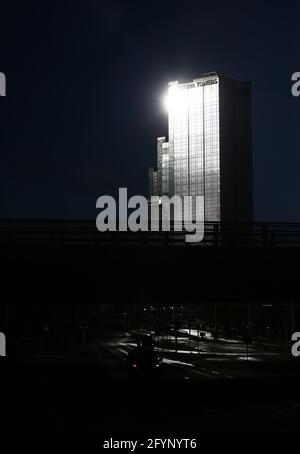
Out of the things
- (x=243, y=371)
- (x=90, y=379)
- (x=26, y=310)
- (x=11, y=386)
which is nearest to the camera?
(x=11, y=386)

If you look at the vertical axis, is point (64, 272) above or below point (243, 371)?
above

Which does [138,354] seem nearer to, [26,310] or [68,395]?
[68,395]

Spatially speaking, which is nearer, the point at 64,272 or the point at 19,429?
the point at 19,429

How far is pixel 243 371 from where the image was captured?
150 feet

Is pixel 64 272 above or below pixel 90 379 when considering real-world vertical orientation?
above
